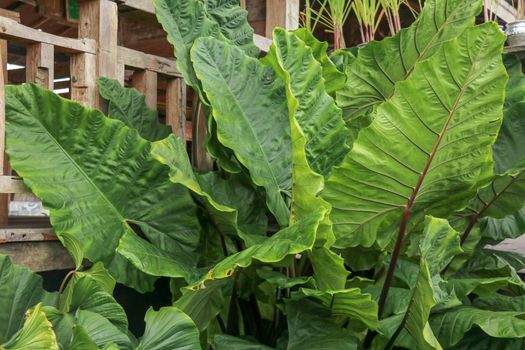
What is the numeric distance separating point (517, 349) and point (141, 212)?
3.08ft

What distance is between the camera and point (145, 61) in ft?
6.79

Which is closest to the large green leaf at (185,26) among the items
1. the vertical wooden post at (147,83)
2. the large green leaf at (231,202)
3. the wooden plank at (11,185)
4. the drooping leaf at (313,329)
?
the large green leaf at (231,202)

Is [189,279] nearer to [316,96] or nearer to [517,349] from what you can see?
[316,96]

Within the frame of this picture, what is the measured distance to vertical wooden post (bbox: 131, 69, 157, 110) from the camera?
2.08 metres

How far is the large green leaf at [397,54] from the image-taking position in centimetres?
180

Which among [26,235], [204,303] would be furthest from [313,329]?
[26,235]

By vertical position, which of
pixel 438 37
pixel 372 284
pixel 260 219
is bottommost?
pixel 372 284

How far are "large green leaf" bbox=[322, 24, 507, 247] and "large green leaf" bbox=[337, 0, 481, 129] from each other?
39 centimetres

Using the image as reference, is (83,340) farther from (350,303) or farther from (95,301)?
(350,303)

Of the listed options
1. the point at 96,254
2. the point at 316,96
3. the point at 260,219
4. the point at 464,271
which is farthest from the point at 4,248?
the point at 464,271

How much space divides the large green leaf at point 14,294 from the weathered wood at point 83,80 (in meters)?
0.55

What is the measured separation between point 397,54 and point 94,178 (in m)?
0.88

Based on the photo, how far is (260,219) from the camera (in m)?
1.79

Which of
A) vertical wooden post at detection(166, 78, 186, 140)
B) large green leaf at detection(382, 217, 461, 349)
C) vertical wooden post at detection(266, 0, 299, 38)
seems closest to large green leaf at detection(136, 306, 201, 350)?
large green leaf at detection(382, 217, 461, 349)
